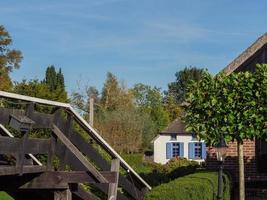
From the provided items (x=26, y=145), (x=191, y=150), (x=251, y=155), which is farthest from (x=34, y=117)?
(x=191, y=150)

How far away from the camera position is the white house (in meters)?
53.5

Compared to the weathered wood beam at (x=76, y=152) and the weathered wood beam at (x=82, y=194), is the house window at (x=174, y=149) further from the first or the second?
the weathered wood beam at (x=76, y=152)

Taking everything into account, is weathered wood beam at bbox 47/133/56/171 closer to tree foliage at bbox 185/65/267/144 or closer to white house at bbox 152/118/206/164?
tree foliage at bbox 185/65/267/144

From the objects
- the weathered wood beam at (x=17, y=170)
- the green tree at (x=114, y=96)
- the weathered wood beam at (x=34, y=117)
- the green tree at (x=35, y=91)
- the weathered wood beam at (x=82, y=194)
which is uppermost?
the green tree at (x=114, y=96)

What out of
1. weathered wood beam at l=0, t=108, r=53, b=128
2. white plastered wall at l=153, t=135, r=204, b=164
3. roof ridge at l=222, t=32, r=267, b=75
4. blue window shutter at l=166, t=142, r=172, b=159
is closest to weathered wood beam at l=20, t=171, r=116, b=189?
weathered wood beam at l=0, t=108, r=53, b=128

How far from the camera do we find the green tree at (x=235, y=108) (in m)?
12.4

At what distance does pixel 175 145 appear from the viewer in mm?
54750

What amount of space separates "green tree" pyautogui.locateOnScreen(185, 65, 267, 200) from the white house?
40.5 meters

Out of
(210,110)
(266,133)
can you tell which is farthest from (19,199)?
(266,133)

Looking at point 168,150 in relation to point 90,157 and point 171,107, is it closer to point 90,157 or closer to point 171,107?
point 171,107

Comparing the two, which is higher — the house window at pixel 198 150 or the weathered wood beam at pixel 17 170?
the house window at pixel 198 150

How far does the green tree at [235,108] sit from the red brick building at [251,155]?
2.98 metres

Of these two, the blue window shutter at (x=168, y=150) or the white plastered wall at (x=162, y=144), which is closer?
the blue window shutter at (x=168, y=150)

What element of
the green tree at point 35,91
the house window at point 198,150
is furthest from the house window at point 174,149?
the green tree at point 35,91
